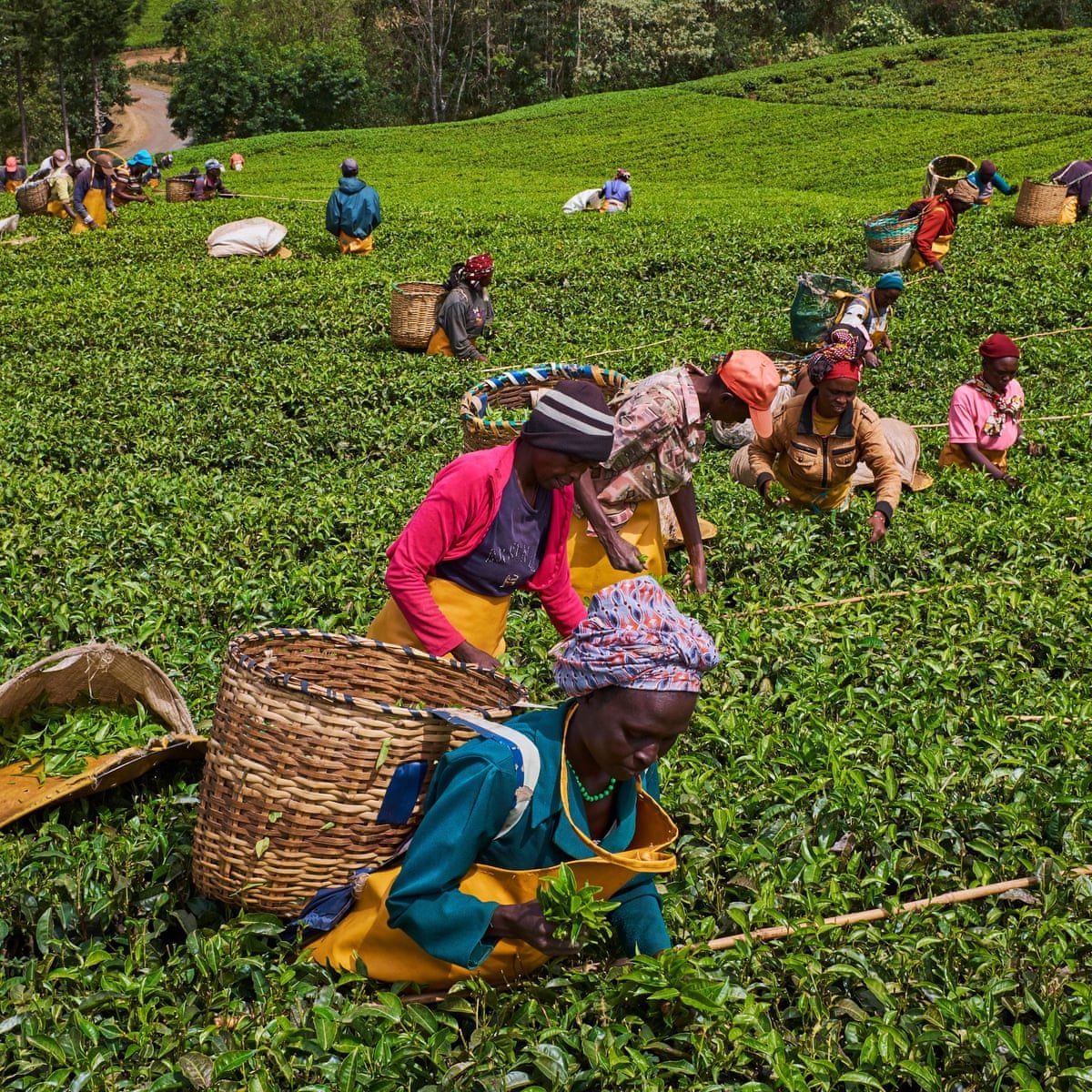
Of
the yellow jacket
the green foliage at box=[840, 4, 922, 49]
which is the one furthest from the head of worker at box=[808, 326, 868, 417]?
the green foliage at box=[840, 4, 922, 49]

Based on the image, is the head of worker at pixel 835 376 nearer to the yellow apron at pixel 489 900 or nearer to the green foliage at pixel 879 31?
the yellow apron at pixel 489 900

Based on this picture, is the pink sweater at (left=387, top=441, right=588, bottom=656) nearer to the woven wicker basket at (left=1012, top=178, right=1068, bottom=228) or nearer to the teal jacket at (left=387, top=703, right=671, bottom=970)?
the teal jacket at (left=387, top=703, right=671, bottom=970)

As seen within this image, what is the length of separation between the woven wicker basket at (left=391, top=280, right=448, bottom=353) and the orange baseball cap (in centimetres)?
728

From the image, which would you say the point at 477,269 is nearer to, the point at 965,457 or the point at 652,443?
the point at 965,457

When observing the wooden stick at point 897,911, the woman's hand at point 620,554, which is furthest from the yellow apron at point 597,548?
the wooden stick at point 897,911

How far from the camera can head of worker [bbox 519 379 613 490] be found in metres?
3.56

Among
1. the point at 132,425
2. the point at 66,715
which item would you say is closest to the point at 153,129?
the point at 132,425

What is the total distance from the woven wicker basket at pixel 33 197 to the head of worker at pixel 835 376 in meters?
19.5

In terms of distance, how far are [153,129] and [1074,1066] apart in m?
63.7

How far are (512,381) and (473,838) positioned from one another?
5.07 meters

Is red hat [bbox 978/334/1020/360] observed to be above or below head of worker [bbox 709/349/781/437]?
below

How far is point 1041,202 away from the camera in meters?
15.9

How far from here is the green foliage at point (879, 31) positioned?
1870 inches

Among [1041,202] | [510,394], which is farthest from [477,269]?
[1041,202]
